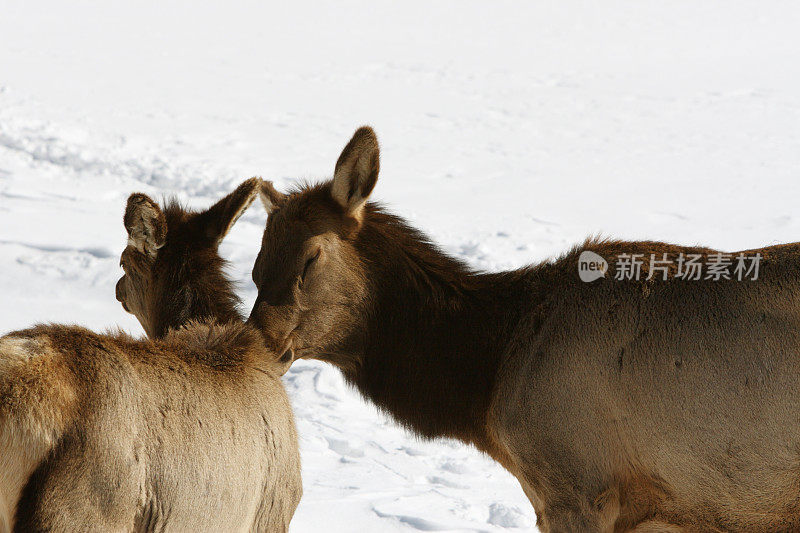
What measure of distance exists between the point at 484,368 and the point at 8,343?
2341mm

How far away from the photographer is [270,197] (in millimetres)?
4781

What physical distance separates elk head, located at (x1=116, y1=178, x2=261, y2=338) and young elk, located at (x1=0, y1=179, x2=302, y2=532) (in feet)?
0.20

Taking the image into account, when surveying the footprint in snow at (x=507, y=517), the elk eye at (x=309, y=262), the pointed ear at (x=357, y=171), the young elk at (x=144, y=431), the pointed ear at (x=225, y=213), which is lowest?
the footprint in snow at (x=507, y=517)

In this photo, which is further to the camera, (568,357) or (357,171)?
(357,171)

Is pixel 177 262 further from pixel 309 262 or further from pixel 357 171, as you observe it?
pixel 357 171

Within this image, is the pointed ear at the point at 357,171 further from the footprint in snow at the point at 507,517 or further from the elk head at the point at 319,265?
the footprint in snow at the point at 507,517

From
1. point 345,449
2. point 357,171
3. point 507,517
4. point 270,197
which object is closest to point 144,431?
point 357,171

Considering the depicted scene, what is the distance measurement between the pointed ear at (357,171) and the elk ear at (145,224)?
88cm

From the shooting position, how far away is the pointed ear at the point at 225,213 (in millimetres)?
4555

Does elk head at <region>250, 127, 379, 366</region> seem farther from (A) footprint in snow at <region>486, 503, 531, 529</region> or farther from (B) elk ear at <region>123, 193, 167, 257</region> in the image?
(A) footprint in snow at <region>486, 503, 531, 529</region>

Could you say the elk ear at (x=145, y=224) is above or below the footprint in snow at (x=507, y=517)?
above

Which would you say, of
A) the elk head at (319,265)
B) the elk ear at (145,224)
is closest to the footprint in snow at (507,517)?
the elk head at (319,265)

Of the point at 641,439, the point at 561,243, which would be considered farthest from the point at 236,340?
the point at 561,243

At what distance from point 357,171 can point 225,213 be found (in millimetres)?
732
